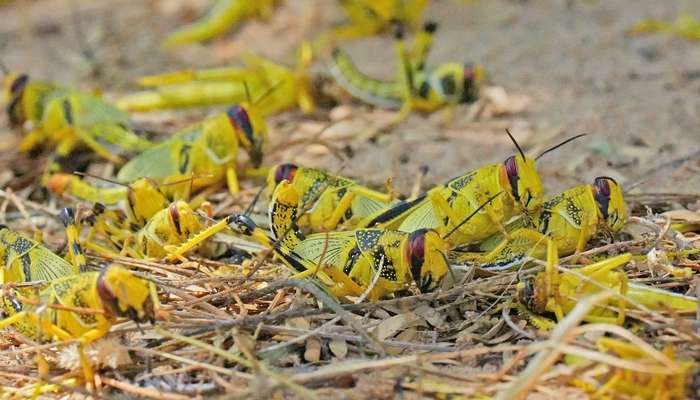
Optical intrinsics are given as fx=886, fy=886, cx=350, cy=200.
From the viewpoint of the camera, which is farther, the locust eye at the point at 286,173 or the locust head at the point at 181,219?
the locust eye at the point at 286,173

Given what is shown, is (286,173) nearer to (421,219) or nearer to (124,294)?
(421,219)

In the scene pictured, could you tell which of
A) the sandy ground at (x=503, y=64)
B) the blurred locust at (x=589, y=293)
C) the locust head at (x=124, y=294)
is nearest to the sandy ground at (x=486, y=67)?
the sandy ground at (x=503, y=64)

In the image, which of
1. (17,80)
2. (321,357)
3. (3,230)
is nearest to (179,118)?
(17,80)

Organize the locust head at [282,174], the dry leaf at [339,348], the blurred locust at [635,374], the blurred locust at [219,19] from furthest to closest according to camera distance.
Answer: the blurred locust at [219,19] < the locust head at [282,174] < the dry leaf at [339,348] < the blurred locust at [635,374]

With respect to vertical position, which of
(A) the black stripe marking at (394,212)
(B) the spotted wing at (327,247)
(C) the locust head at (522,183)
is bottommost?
(B) the spotted wing at (327,247)

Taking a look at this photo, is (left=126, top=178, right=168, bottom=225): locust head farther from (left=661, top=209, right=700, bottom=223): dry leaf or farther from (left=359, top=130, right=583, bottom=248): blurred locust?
Answer: (left=661, top=209, right=700, bottom=223): dry leaf

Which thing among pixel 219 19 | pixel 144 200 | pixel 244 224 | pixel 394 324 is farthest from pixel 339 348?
pixel 219 19

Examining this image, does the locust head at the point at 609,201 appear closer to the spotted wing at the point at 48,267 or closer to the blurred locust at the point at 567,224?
the blurred locust at the point at 567,224
